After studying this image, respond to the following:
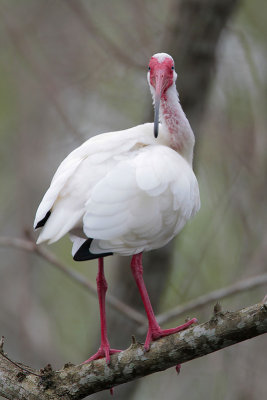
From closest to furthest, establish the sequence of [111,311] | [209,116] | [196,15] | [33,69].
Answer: [196,15] < [111,311] < [209,116] < [33,69]

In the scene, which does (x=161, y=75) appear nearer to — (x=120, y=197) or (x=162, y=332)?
(x=120, y=197)

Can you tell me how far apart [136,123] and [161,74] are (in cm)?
593

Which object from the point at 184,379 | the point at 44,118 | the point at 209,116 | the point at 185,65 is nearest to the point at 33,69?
the point at 44,118

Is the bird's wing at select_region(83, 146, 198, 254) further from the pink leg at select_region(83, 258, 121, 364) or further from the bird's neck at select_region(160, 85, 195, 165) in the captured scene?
the pink leg at select_region(83, 258, 121, 364)

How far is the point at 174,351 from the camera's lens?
13.8ft

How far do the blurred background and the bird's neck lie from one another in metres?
2.72

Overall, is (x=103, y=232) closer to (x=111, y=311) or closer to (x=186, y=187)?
(x=186, y=187)

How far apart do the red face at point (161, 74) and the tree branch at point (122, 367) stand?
1.69 m

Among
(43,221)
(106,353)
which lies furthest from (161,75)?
(106,353)

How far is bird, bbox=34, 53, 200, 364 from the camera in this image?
4484 millimetres

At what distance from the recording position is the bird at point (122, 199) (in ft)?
14.7

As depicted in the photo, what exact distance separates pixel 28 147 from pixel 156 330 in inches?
313

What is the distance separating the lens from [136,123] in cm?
1115

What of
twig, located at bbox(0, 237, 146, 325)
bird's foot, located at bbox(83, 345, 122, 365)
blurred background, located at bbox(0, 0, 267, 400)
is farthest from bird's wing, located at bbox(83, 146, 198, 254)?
blurred background, located at bbox(0, 0, 267, 400)
